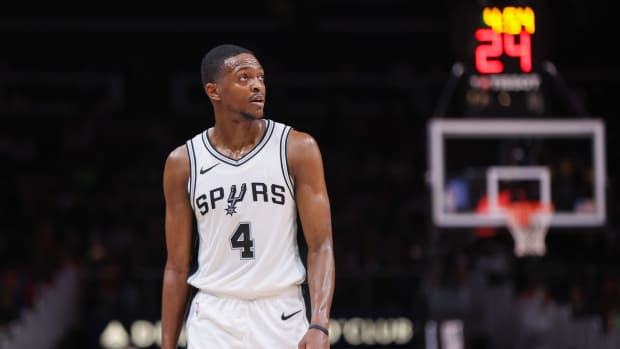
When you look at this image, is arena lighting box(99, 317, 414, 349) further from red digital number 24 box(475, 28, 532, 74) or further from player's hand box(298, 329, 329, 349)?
player's hand box(298, 329, 329, 349)

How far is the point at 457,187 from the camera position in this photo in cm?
1073

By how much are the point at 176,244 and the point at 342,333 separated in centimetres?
950

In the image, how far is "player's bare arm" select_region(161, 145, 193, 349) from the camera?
4.19 m

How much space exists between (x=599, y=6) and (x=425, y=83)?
11.2ft

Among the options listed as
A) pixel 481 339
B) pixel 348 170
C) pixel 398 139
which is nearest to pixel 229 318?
pixel 481 339

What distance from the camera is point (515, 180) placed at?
35.0 feet

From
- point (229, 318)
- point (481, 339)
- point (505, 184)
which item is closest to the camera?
point (229, 318)

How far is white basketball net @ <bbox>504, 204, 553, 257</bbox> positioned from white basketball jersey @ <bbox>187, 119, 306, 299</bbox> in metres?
6.71

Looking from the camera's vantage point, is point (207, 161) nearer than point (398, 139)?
Yes

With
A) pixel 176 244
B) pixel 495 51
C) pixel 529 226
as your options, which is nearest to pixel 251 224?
pixel 176 244

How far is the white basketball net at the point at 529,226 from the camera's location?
1051 centimetres

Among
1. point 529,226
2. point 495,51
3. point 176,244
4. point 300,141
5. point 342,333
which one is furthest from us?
point 342,333

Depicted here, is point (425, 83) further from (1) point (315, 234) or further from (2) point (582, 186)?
(1) point (315, 234)

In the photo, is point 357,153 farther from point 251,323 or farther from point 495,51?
point 251,323
